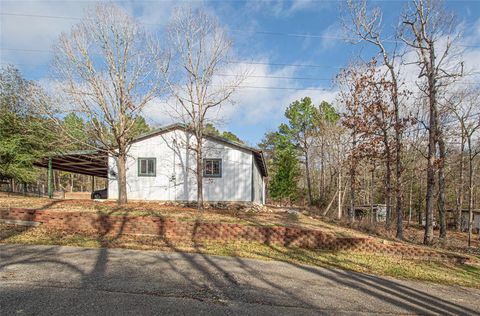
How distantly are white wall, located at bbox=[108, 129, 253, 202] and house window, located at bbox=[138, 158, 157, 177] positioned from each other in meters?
0.17

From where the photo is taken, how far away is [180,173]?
1664cm

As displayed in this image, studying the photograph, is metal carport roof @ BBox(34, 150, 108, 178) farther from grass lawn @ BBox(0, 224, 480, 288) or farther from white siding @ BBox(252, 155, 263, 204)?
white siding @ BBox(252, 155, 263, 204)

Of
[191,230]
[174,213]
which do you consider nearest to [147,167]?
[174,213]

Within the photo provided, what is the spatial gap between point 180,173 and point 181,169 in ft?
0.72

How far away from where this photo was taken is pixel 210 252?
25.1 feet

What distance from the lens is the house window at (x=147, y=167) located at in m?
16.7

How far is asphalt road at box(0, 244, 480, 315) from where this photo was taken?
4.04 m

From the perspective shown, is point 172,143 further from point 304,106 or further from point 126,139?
point 304,106

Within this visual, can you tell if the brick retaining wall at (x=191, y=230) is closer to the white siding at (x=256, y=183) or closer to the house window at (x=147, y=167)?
the house window at (x=147, y=167)

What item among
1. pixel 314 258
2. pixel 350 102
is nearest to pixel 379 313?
pixel 314 258

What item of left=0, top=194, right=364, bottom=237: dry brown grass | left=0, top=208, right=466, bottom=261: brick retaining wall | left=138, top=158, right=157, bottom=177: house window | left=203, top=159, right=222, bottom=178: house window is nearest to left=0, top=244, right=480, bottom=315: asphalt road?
left=0, top=208, right=466, bottom=261: brick retaining wall

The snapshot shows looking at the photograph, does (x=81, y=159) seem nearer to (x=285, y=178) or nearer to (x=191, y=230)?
(x=191, y=230)

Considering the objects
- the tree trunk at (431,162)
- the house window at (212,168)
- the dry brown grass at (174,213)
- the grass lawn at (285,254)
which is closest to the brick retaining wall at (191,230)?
the grass lawn at (285,254)

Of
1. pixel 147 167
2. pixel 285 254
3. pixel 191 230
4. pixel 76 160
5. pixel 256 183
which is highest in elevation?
pixel 76 160
